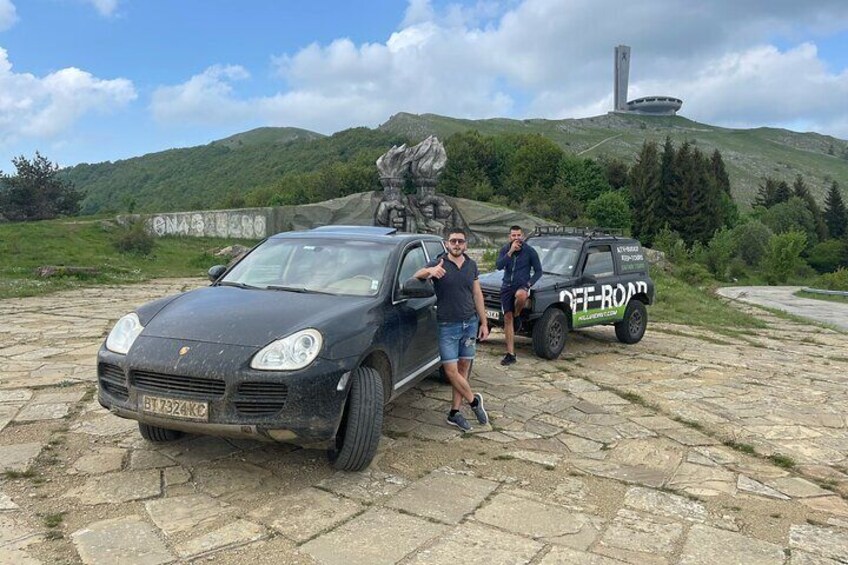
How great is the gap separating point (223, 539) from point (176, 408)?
87cm

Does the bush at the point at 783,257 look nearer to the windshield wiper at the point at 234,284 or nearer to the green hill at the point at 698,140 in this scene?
the windshield wiper at the point at 234,284

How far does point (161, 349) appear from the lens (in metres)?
3.85

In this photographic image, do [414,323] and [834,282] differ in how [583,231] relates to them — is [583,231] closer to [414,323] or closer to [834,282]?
[414,323]

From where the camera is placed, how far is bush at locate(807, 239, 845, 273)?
58062 millimetres

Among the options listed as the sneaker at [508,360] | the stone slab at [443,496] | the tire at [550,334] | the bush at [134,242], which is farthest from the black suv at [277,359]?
the bush at [134,242]

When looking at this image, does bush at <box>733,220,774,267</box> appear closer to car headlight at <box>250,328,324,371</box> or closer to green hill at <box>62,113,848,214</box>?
green hill at <box>62,113,848,214</box>

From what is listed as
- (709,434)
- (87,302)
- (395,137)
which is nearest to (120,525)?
(709,434)

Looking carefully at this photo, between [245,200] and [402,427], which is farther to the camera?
[245,200]

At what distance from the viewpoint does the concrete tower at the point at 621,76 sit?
429 ft

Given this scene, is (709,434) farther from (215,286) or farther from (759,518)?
(215,286)

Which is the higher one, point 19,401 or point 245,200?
point 245,200

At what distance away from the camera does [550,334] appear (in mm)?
8188

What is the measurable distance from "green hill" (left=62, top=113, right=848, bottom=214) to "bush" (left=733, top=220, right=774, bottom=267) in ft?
121

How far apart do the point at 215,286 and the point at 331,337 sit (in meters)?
1.62
